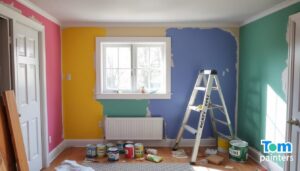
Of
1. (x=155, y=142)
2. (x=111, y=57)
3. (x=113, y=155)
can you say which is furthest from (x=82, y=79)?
(x=155, y=142)

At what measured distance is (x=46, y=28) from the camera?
10.4 ft

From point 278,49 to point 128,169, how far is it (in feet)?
8.27

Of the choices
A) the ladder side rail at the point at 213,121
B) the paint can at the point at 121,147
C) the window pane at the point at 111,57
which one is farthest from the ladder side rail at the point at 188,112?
the window pane at the point at 111,57

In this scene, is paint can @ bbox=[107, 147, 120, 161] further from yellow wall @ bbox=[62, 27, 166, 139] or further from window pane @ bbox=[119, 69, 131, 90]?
window pane @ bbox=[119, 69, 131, 90]

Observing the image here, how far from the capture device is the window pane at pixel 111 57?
3916 millimetres

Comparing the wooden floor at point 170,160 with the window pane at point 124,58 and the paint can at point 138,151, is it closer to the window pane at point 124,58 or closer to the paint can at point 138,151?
the paint can at point 138,151

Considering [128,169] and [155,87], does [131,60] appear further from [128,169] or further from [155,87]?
[128,169]

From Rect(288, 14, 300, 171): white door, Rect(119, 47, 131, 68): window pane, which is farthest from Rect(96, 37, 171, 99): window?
Rect(288, 14, 300, 171): white door

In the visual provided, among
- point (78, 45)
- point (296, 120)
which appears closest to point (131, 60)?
point (78, 45)

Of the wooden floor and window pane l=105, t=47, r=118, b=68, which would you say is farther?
window pane l=105, t=47, r=118, b=68

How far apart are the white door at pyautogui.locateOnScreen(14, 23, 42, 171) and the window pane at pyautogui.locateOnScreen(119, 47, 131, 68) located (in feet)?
4.61

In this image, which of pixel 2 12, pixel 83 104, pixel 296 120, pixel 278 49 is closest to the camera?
pixel 2 12

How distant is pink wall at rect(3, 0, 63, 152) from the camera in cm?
324

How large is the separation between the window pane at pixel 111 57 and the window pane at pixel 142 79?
45 cm
